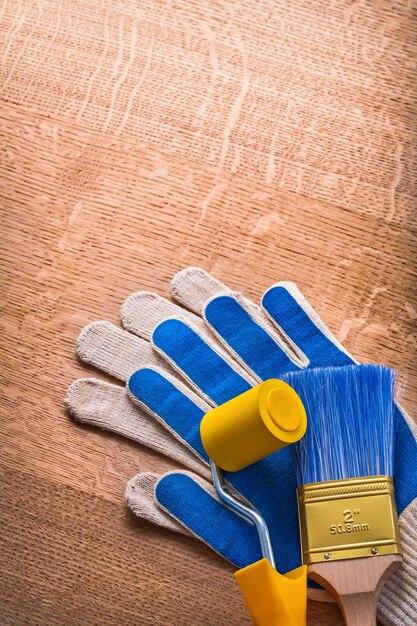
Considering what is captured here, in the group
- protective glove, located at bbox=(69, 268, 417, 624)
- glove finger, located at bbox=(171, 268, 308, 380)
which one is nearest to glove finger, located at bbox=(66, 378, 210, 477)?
protective glove, located at bbox=(69, 268, 417, 624)

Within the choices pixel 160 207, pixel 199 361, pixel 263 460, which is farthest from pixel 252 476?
pixel 160 207

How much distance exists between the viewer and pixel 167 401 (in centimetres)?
80

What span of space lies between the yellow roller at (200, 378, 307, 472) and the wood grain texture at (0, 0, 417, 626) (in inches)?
3.4

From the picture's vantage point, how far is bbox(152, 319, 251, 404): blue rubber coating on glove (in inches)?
31.8

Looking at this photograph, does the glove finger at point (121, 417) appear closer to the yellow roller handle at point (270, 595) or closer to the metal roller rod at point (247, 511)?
the metal roller rod at point (247, 511)

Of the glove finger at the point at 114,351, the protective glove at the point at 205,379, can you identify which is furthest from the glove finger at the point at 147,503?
the glove finger at the point at 114,351

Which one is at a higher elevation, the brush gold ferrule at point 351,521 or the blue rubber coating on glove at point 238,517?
the brush gold ferrule at point 351,521

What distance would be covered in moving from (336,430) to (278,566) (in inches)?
5.4

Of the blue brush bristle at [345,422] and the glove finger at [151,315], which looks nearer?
the blue brush bristle at [345,422]

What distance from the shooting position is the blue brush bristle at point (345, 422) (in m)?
0.73

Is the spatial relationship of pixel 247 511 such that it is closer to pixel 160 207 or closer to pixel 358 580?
pixel 358 580

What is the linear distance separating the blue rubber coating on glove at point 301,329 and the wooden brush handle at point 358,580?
19 centimetres

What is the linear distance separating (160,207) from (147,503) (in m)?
0.31

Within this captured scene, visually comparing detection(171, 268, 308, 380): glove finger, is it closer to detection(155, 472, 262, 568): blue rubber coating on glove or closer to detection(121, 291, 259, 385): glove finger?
detection(121, 291, 259, 385): glove finger
